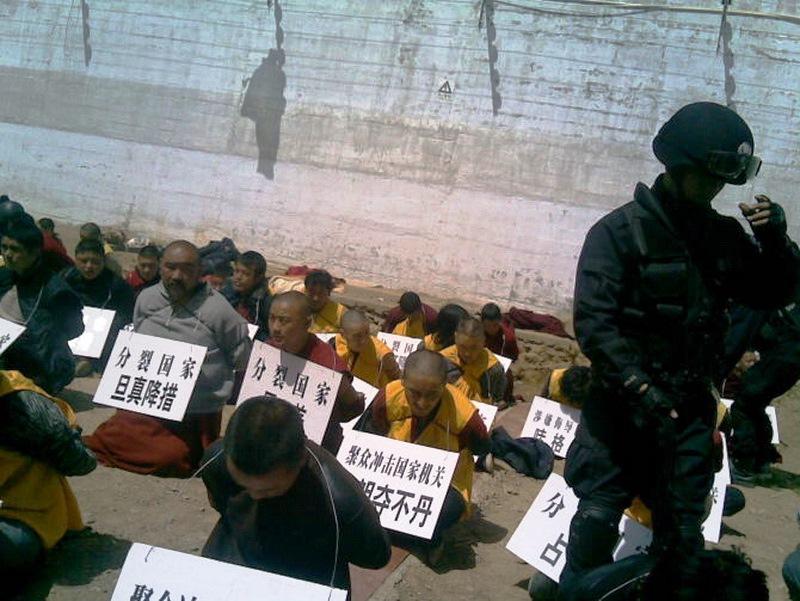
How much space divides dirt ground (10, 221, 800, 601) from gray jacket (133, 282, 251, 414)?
2.03 ft

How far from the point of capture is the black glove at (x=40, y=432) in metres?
3.67

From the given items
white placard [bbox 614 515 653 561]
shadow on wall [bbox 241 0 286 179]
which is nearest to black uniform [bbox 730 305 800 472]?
white placard [bbox 614 515 653 561]

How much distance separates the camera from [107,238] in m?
14.4

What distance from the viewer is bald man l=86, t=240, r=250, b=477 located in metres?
6.05

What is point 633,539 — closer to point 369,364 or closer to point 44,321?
point 369,364

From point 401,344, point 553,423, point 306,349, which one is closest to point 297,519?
point 306,349

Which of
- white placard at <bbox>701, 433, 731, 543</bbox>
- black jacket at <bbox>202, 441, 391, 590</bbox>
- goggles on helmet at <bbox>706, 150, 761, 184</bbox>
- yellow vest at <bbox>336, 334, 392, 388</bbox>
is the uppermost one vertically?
goggles on helmet at <bbox>706, 150, 761, 184</bbox>

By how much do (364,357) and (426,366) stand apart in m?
1.94

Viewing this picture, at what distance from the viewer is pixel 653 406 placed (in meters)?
2.95

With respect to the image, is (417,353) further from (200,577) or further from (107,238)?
(107,238)

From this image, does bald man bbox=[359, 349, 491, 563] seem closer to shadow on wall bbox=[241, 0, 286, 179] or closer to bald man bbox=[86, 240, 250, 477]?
bald man bbox=[86, 240, 250, 477]

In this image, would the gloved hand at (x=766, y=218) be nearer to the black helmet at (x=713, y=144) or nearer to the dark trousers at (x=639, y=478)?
the black helmet at (x=713, y=144)

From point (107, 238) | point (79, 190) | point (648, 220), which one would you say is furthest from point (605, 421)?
point (79, 190)

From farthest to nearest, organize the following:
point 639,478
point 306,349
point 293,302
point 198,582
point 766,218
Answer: point 306,349 → point 293,302 → point 639,478 → point 766,218 → point 198,582
